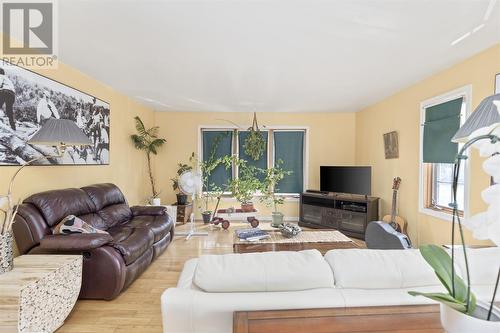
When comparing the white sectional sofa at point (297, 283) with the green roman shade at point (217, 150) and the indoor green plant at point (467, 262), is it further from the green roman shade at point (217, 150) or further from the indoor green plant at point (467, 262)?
the green roman shade at point (217, 150)

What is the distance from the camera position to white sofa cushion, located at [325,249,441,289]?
3.69 feet

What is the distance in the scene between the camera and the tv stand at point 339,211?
449 cm

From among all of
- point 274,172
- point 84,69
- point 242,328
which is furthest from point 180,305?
point 274,172

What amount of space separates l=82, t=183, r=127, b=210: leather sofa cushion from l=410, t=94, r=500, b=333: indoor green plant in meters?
3.51

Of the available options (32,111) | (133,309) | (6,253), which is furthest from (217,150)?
(6,253)

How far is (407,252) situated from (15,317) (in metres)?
2.31

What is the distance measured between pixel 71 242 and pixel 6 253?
48 cm

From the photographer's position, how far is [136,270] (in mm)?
2721

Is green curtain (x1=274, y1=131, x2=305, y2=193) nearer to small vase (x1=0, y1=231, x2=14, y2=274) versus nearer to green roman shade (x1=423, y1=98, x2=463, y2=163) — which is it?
green roman shade (x1=423, y1=98, x2=463, y2=163)

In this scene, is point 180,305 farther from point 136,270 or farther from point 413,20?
point 413,20

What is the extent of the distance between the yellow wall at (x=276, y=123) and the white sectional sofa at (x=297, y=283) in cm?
466

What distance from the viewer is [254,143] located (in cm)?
570

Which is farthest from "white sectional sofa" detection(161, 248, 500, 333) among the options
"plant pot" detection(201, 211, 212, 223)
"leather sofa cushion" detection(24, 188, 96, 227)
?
"plant pot" detection(201, 211, 212, 223)

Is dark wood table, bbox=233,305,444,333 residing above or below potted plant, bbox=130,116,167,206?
below
